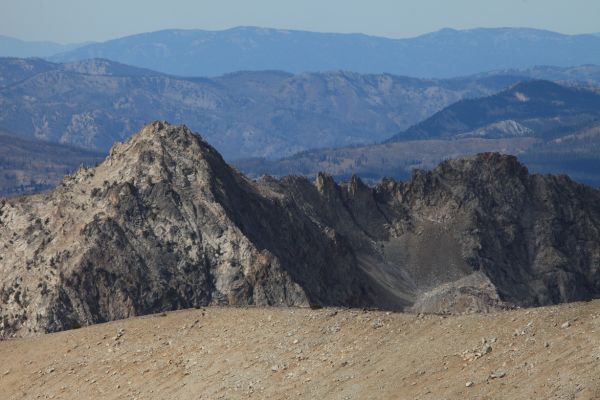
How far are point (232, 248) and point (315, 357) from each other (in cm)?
4395

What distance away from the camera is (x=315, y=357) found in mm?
44688

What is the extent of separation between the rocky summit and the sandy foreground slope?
24.9 meters

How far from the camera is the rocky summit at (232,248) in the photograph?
82062 mm

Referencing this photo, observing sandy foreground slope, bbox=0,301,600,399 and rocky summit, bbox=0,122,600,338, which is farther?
rocky summit, bbox=0,122,600,338

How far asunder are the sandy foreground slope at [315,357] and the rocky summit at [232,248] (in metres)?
24.9

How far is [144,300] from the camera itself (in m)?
82.6

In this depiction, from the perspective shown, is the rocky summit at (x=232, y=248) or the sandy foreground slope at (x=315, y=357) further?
the rocky summit at (x=232, y=248)

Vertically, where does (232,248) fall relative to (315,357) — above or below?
below

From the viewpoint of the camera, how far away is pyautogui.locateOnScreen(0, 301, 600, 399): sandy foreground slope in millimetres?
37594

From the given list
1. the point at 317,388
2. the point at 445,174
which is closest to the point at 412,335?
the point at 317,388

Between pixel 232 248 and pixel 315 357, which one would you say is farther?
pixel 232 248

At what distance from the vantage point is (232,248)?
8819 centimetres

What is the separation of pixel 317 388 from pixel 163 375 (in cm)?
846

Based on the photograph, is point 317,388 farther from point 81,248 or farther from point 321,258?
point 321,258
